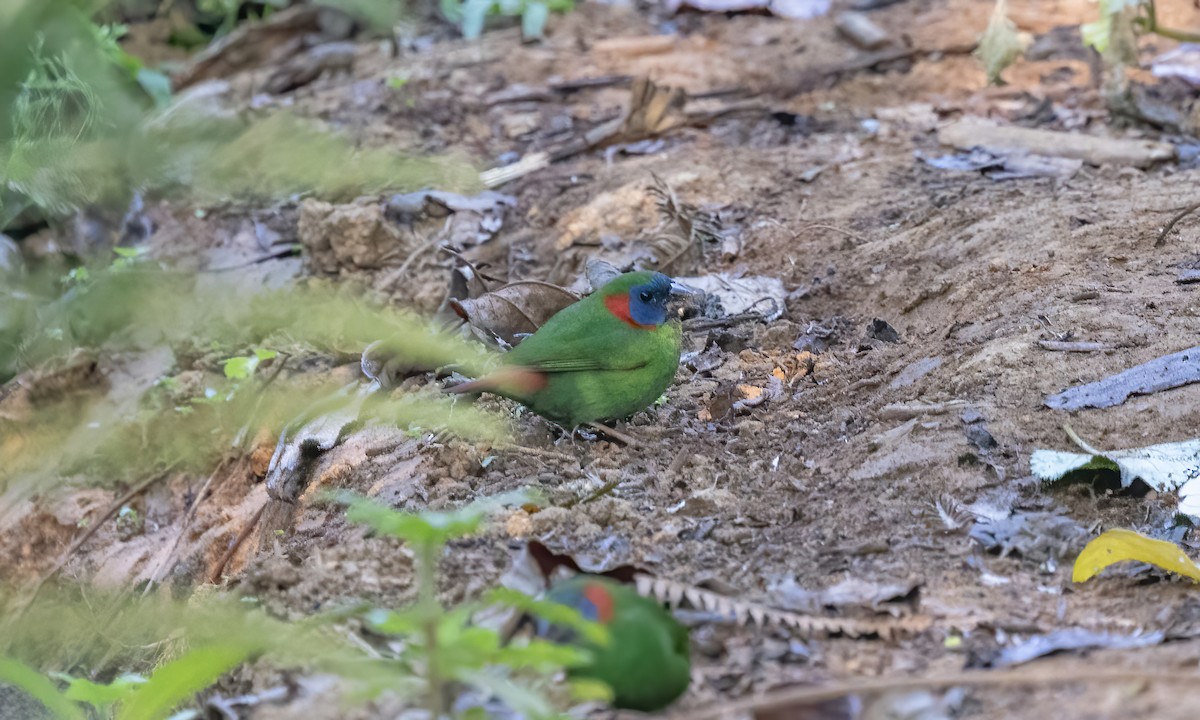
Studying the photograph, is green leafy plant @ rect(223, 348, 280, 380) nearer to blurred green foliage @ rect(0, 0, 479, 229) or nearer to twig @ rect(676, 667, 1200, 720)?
blurred green foliage @ rect(0, 0, 479, 229)

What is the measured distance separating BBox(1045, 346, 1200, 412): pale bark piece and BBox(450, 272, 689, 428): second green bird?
46.4 inches

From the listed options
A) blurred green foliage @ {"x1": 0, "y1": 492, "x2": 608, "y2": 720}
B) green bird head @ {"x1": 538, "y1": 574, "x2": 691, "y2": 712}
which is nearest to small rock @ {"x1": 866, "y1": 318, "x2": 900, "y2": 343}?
blurred green foliage @ {"x1": 0, "y1": 492, "x2": 608, "y2": 720}

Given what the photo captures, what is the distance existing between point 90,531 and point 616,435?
2176 mm

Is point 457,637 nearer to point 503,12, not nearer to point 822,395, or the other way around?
point 822,395

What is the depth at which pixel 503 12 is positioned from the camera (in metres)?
8.49

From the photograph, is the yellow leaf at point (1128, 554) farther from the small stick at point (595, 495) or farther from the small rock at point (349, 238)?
the small rock at point (349, 238)

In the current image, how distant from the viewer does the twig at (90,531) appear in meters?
4.24

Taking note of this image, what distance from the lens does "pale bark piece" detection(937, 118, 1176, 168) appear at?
541cm

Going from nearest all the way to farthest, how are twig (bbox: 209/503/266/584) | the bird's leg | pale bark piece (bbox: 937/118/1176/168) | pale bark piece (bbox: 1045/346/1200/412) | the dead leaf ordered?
1. pale bark piece (bbox: 1045/346/1200/412)
2. the bird's leg
3. twig (bbox: 209/503/266/584)
4. the dead leaf
5. pale bark piece (bbox: 937/118/1176/168)

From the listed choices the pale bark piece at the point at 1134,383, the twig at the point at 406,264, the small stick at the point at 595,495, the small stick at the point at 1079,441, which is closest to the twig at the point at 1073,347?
the pale bark piece at the point at 1134,383

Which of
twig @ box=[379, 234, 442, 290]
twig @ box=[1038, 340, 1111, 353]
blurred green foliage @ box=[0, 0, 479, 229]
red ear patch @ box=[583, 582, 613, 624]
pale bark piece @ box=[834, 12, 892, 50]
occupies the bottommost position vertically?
twig @ box=[379, 234, 442, 290]

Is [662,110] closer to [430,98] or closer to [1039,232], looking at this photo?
[430,98]

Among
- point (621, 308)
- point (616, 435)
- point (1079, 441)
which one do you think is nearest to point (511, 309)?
point (621, 308)

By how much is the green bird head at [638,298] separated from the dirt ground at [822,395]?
346 millimetres
